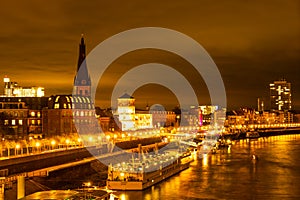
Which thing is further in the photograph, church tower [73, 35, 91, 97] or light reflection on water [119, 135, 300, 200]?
church tower [73, 35, 91, 97]

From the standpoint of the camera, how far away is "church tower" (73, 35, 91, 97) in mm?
60656

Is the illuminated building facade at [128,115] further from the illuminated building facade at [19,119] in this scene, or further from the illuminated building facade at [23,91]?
the illuminated building facade at [19,119]

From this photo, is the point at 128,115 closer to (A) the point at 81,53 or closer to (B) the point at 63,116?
(A) the point at 81,53

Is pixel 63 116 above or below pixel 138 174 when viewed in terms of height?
above

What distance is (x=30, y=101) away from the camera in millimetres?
52125

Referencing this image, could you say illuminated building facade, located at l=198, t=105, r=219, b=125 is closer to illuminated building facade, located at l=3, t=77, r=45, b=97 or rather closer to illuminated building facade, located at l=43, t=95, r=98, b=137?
illuminated building facade, located at l=3, t=77, r=45, b=97

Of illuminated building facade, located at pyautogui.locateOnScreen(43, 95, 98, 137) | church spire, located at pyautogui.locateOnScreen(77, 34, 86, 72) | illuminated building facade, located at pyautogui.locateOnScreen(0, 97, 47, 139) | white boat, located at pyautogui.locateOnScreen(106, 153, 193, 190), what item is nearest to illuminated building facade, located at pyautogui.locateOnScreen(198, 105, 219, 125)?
church spire, located at pyautogui.locateOnScreen(77, 34, 86, 72)

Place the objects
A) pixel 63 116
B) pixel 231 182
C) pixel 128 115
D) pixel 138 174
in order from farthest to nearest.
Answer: pixel 128 115 → pixel 63 116 → pixel 231 182 → pixel 138 174

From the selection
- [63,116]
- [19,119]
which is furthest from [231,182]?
[19,119]

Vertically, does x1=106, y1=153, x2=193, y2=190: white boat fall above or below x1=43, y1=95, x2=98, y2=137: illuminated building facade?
below

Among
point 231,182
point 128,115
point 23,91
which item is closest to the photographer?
point 231,182

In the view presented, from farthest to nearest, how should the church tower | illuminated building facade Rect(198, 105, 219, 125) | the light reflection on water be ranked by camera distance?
illuminated building facade Rect(198, 105, 219, 125) < the church tower < the light reflection on water

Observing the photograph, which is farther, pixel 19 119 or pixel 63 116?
pixel 63 116

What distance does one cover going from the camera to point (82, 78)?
200ft
